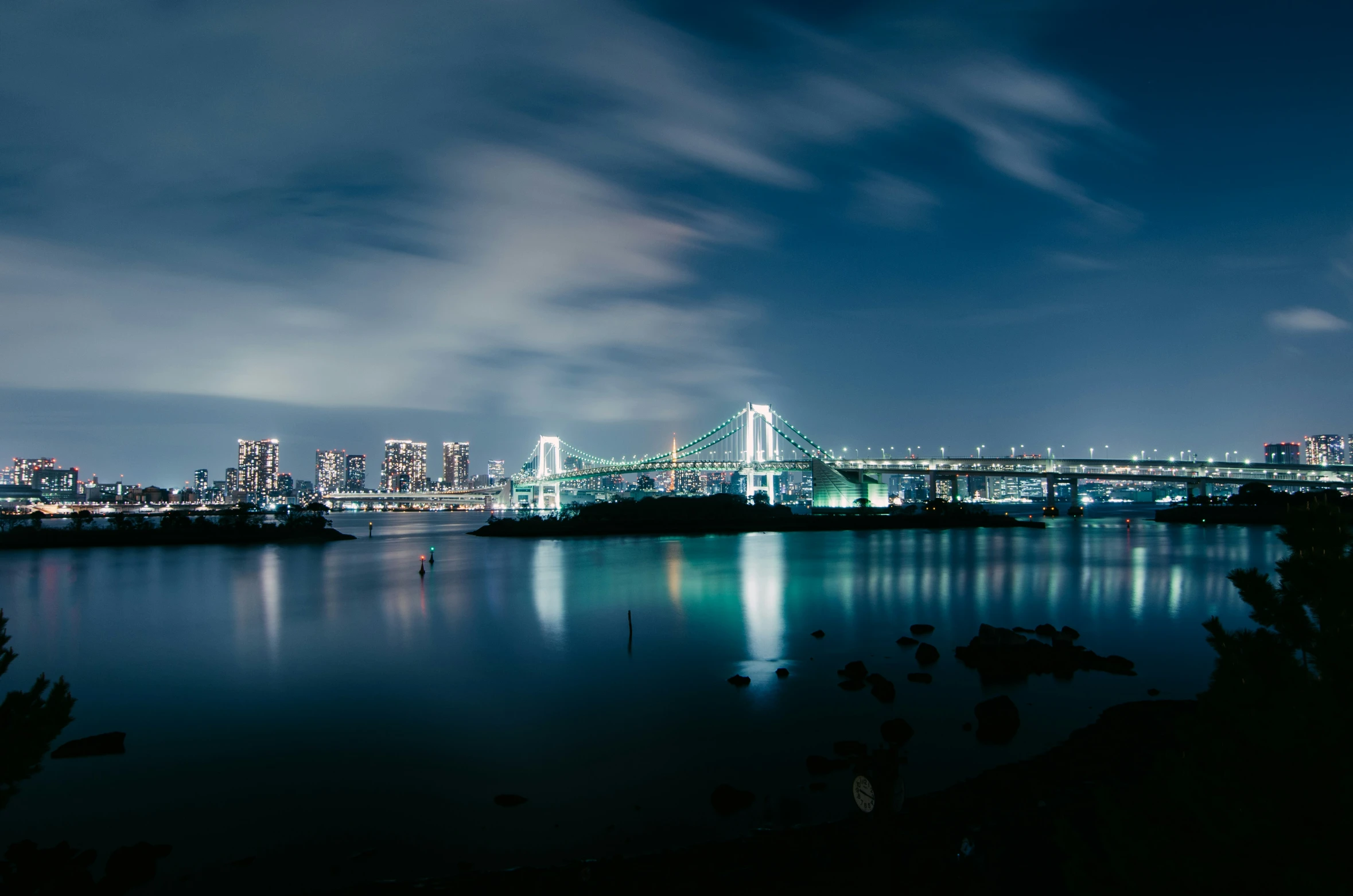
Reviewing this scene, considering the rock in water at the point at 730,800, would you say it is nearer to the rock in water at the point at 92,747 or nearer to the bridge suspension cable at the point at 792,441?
the rock in water at the point at 92,747

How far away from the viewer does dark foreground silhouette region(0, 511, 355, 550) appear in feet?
169

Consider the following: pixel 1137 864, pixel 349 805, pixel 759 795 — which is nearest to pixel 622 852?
pixel 759 795

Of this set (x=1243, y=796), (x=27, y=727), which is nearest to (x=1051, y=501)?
(x=1243, y=796)

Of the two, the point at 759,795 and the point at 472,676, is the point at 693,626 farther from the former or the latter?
the point at 759,795

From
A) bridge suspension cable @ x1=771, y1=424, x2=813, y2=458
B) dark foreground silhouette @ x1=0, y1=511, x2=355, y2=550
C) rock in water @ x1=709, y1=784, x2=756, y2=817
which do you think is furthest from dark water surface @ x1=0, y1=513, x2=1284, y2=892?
bridge suspension cable @ x1=771, y1=424, x2=813, y2=458

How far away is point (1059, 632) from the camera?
54.3ft

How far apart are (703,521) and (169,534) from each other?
3969 cm

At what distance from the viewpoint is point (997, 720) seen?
9.48 metres

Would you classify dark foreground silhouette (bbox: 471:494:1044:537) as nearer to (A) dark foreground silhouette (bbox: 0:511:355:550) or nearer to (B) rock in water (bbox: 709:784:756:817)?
(A) dark foreground silhouette (bbox: 0:511:355:550)

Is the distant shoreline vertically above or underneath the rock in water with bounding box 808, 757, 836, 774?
underneath

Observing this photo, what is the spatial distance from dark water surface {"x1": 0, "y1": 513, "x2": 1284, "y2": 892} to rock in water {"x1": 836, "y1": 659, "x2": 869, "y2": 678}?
489 millimetres

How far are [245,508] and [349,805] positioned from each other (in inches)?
3390

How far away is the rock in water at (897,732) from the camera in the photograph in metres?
9.23

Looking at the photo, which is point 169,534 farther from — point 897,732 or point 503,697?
point 897,732
